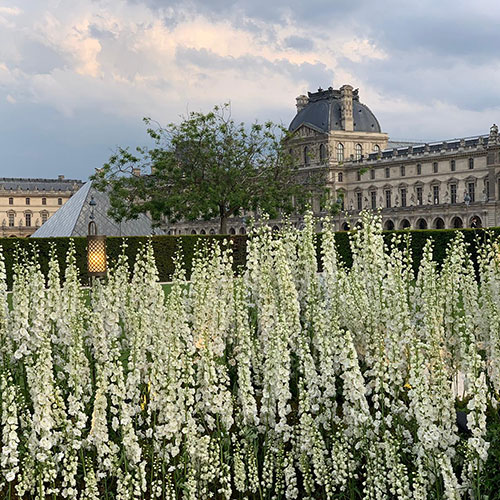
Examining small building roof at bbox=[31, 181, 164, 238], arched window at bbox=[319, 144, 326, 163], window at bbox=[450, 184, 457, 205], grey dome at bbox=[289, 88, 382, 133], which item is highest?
grey dome at bbox=[289, 88, 382, 133]

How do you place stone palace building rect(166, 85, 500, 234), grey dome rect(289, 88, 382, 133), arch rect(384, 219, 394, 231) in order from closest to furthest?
stone palace building rect(166, 85, 500, 234) → arch rect(384, 219, 394, 231) → grey dome rect(289, 88, 382, 133)

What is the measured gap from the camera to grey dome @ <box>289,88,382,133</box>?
82.9 metres

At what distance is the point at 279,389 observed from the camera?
18.1 feet

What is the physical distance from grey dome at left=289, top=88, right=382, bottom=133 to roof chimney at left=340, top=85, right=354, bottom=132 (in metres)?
0.59

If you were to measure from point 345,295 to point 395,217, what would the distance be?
2532 inches

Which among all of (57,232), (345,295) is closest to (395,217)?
(57,232)

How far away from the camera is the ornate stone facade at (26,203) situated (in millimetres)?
102062

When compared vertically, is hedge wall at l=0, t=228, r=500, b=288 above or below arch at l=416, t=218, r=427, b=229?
below

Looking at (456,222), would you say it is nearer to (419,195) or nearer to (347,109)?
(419,195)

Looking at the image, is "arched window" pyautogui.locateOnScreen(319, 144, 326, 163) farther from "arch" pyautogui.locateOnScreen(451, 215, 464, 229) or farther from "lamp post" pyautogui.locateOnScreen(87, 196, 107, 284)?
"lamp post" pyautogui.locateOnScreen(87, 196, 107, 284)

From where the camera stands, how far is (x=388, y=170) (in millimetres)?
73688

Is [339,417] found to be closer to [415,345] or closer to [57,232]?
[415,345]

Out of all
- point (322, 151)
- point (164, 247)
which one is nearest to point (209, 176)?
point (164, 247)

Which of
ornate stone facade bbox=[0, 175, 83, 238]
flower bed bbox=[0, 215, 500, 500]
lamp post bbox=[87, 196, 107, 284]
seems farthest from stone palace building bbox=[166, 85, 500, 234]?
flower bed bbox=[0, 215, 500, 500]
